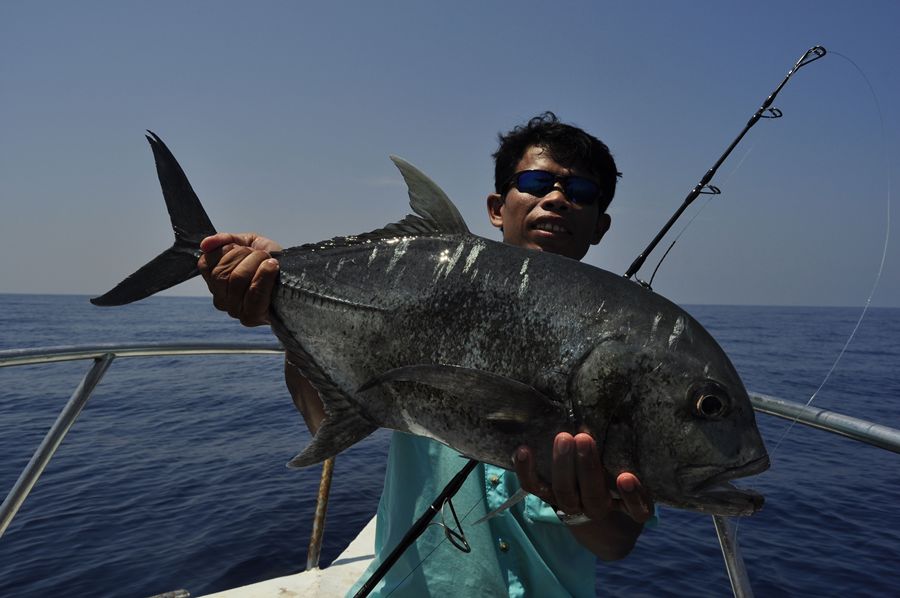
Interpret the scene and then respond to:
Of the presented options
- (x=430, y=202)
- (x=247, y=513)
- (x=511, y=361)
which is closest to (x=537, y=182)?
(x=430, y=202)

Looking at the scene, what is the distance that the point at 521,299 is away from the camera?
77.6 inches

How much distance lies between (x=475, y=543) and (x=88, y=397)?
214 centimetres

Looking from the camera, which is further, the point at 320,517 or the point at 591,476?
the point at 320,517

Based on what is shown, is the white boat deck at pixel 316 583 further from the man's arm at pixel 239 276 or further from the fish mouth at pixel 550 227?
the fish mouth at pixel 550 227

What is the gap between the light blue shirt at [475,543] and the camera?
2.37 m

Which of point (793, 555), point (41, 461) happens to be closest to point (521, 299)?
point (41, 461)

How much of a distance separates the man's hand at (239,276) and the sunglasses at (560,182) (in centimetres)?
135

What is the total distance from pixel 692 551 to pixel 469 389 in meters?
8.29

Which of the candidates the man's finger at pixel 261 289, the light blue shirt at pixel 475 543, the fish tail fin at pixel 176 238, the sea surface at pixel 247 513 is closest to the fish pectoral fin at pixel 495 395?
the light blue shirt at pixel 475 543

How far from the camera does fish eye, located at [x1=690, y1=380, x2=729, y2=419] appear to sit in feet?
5.97

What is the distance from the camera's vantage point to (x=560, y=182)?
3035 mm

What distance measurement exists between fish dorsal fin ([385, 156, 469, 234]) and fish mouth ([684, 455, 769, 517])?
1165 mm

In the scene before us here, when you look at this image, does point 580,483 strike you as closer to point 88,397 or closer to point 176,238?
point 176,238

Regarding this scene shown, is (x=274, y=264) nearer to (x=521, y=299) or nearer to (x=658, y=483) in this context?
(x=521, y=299)
